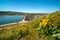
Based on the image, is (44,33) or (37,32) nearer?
(44,33)

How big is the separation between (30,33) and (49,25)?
93 centimetres

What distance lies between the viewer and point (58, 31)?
4.73 metres

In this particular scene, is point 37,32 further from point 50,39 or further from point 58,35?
point 58,35

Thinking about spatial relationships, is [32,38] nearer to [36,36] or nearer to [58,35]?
[36,36]

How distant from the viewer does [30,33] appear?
556cm

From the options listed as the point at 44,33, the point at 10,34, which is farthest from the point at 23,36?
the point at 44,33

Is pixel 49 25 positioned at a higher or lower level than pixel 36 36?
higher

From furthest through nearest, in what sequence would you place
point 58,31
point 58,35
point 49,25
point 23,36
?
point 23,36 < point 49,25 < point 58,31 < point 58,35

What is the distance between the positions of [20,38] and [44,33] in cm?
98

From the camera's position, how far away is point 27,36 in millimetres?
5336

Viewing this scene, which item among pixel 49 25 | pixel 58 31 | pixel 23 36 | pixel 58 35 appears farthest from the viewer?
pixel 23 36

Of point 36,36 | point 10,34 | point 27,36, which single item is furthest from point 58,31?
point 10,34

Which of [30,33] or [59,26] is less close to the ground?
[59,26]

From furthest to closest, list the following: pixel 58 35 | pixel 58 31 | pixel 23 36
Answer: pixel 23 36 < pixel 58 31 < pixel 58 35
